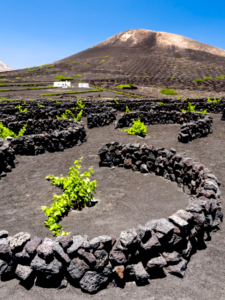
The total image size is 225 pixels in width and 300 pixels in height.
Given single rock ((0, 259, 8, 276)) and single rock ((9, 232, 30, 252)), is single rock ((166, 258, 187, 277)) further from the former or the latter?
single rock ((0, 259, 8, 276))

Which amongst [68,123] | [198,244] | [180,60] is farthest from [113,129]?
[180,60]

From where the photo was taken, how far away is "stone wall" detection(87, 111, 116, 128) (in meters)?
19.5

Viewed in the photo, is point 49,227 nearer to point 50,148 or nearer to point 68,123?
Answer: point 50,148

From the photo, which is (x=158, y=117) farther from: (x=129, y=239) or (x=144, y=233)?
(x=129, y=239)

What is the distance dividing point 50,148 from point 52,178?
405 centimetres

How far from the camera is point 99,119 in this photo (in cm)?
1994

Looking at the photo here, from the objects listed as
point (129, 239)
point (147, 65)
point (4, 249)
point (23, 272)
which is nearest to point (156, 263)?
point (129, 239)

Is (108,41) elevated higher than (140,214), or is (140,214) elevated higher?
(108,41)

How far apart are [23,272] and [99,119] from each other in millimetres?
16740

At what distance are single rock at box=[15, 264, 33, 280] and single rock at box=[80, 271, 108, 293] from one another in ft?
3.38

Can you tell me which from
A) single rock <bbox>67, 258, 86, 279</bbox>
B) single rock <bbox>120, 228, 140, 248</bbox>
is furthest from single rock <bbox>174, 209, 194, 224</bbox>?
single rock <bbox>67, 258, 86, 279</bbox>

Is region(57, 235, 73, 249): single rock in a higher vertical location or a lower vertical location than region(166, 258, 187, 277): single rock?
higher

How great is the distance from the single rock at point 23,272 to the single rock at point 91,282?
1.03m

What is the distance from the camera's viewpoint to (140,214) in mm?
6301
